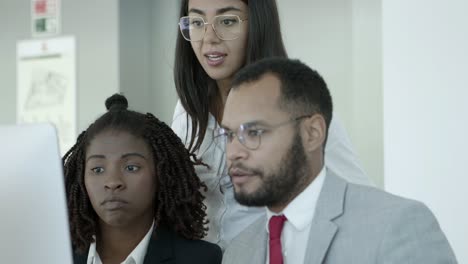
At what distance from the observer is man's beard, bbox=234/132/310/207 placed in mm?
1390

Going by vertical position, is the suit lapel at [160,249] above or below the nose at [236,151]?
below

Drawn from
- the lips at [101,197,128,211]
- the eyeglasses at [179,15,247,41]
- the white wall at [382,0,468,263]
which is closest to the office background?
the white wall at [382,0,468,263]

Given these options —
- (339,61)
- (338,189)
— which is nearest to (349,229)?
(338,189)

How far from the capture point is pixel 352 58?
381 cm

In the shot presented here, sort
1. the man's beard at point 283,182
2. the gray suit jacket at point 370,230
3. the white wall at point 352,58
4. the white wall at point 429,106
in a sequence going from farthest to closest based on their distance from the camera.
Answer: the white wall at point 352,58
the white wall at point 429,106
the man's beard at point 283,182
the gray suit jacket at point 370,230

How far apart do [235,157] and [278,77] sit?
19 centimetres

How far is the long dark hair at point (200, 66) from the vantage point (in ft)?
6.03

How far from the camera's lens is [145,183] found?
172cm

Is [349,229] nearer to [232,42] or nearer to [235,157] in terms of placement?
[235,157]

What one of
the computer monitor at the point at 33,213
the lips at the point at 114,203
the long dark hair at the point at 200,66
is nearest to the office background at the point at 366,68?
the long dark hair at the point at 200,66

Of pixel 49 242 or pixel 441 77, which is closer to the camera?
pixel 49 242

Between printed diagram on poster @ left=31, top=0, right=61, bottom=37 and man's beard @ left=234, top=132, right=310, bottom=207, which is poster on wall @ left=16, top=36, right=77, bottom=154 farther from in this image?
man's beard @ left=234, top=132, right=310, bottom=207

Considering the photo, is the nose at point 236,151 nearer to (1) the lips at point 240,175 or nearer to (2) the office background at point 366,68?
(1) the lips at point 240,175

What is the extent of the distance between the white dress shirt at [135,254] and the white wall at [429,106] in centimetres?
116
